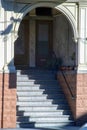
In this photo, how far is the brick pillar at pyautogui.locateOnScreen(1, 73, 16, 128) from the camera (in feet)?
63.8

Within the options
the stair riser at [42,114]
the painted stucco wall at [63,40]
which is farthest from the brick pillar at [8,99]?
the painted stucco wall at [63,40]

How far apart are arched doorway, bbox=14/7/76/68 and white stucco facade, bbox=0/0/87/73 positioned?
128 inches

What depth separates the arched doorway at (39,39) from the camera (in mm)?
23812

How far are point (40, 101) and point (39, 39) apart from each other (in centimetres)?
378

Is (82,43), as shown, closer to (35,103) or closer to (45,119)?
(35,103)

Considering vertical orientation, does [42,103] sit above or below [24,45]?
below

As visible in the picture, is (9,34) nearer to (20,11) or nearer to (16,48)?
(20,11)

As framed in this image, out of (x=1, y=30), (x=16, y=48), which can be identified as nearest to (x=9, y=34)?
(x=1, y=30)

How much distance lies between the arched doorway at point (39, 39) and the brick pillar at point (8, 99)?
4447mm

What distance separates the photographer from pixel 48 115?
20531 mm

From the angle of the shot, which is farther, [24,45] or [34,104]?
[24,45]

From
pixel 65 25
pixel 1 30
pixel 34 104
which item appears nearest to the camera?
pixel 1 30

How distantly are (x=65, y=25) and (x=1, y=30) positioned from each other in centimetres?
423

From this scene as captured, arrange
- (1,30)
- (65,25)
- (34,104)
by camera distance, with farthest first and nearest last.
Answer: (65,25) → (34,104) → (1,30)
